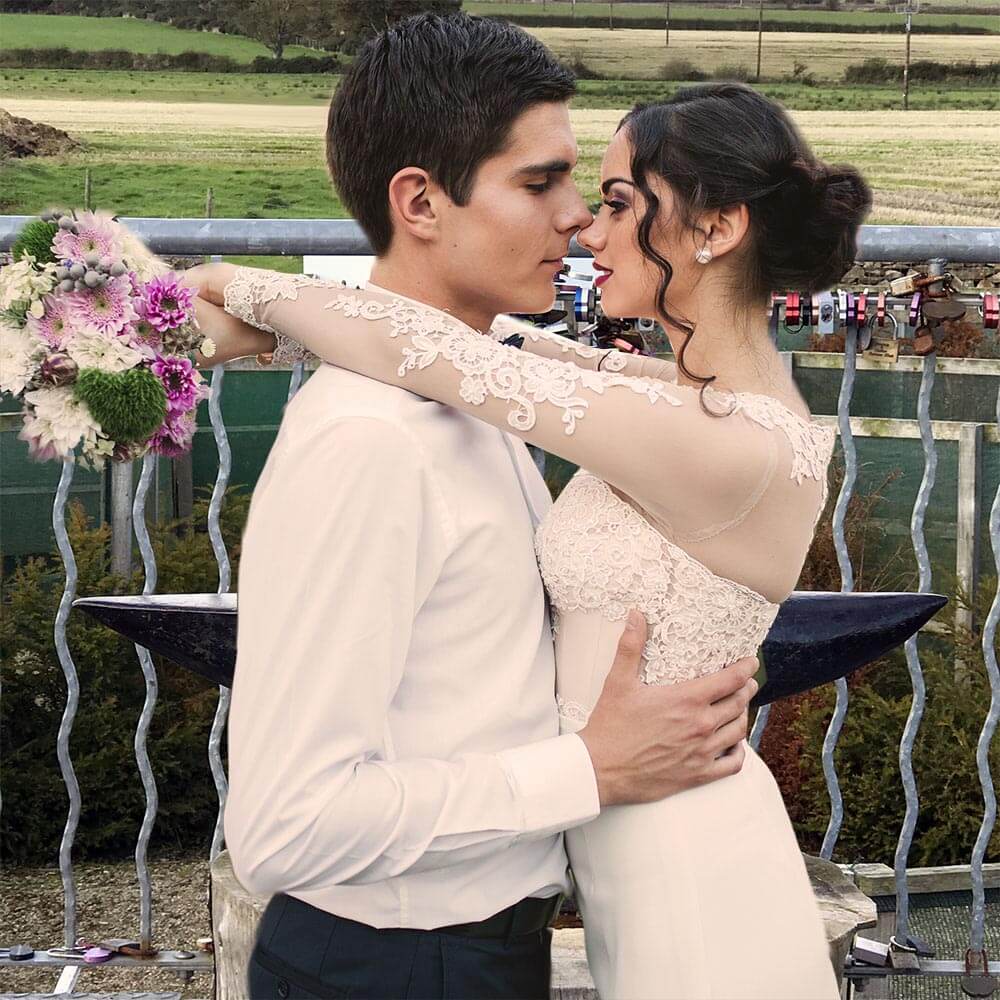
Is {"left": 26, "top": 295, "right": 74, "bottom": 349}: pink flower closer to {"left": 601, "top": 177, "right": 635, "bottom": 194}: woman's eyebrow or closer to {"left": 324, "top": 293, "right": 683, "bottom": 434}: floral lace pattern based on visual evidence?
{"left": 324, "top": 293, "right": 683, "bottom": 434}: floral lace pattern

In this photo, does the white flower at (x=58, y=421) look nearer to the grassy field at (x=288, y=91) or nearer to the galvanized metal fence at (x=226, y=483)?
the galvanized metal fence at (x=226, y=483)

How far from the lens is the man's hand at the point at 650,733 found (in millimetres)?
1437

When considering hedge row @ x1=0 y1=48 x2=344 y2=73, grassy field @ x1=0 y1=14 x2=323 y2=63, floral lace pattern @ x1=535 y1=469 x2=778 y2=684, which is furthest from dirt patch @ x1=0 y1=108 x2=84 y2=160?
floral lace pattern @ x1=535 y1=469 x2=778 y2=684

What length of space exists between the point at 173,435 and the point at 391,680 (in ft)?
1.71

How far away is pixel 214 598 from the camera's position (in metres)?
2.15

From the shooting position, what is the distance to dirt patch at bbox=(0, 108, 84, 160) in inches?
746

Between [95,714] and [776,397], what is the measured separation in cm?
601

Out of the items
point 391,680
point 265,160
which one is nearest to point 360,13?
point 265,160

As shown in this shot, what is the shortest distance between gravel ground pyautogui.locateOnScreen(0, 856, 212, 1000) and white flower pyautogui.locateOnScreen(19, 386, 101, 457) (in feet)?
14.1

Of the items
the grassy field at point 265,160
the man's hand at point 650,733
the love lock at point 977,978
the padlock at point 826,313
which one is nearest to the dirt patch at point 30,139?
the grassy field at point 265,160

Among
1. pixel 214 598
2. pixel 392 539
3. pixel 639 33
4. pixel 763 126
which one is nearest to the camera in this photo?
pixel 392 539

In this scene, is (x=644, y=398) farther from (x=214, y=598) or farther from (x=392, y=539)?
(x=214, y=598)

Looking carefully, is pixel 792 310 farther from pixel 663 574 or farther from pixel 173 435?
pixel 173 435

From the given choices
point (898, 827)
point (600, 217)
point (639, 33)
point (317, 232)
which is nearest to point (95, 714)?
point (898, 827)
